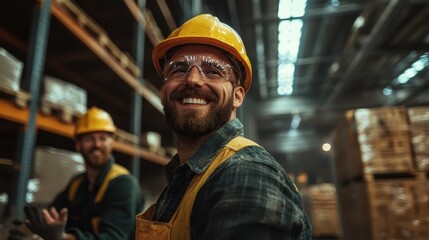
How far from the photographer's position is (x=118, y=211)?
3027 mm

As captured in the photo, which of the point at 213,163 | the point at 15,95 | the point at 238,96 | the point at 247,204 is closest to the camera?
the point at 247,204

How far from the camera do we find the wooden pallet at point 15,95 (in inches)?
107

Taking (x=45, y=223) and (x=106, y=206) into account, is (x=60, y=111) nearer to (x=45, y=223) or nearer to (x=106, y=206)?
(x=106, y=206)

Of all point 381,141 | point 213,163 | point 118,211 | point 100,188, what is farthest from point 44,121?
point 381,141

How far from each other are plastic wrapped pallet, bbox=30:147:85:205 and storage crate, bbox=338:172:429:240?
3.80 metres

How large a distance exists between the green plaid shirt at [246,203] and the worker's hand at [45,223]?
1.47m

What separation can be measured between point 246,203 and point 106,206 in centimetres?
227

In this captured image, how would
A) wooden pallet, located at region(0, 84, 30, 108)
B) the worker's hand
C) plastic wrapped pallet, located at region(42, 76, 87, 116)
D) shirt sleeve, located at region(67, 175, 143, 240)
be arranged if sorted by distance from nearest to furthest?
the worker's hand, wooden pallet, located at region(0, 84, 30, 108), shirt sleeve, located at region(67, 175, 143, 240), plastic wrapped pallet, located at region(42, 76, 87, 116)

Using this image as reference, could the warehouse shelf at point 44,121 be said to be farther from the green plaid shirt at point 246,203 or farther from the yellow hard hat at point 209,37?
the green plaid shirt at point 246,203

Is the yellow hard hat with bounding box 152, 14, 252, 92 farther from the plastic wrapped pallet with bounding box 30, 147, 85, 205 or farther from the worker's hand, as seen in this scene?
the plastic wrapped pallet with bounding box 30, 147, 85, 205

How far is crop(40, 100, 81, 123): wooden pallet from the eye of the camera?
3.30 metres

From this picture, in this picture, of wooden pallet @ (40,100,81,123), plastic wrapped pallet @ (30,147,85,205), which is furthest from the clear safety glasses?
plastic wrapped pallet @ (30,147,85,205)

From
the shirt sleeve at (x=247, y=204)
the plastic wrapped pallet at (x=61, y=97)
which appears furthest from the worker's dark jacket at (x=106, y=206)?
the shirt sleeve at (x=247, y=204)

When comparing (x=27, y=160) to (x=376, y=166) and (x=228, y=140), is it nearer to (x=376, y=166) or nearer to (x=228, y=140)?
(x=228, y=140)
